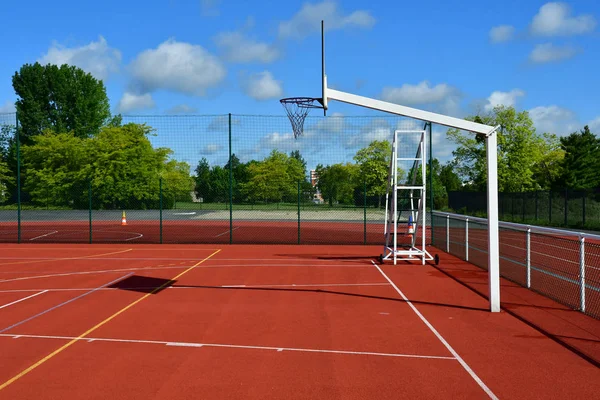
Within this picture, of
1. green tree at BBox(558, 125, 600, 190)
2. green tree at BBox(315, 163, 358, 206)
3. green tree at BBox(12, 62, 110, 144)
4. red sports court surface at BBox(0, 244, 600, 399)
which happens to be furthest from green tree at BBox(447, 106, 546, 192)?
green tree at BBox(12, 62, 110, 144)

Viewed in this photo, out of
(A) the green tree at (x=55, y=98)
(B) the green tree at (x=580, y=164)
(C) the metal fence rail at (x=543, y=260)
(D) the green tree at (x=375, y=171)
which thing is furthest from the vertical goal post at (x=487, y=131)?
(A) the green tree at (x=55, y=98)

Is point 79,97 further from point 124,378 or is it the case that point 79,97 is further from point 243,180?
point 124,378

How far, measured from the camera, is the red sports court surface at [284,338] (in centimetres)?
564

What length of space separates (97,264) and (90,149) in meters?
42.5

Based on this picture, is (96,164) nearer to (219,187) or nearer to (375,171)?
(219,187)

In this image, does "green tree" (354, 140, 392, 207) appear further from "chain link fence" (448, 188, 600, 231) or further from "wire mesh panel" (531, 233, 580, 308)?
Result: "wire mesh panel" (531, 233, 580, 308)

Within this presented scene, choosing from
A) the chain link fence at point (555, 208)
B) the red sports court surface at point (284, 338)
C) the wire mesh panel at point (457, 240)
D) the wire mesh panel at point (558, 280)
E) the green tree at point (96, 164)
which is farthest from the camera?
the green tree at point (96, 164)

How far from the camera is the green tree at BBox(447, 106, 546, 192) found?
153 ft

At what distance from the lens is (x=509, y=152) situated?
1874 inches

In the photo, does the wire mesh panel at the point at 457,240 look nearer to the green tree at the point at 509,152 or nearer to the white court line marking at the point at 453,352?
the white court line marking at the point at 453,352

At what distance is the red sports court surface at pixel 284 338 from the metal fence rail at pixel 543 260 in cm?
57

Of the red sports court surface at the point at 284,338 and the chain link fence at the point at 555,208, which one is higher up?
the chain link fence at the point at 555,208

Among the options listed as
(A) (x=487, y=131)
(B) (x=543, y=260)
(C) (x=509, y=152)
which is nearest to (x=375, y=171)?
(C) (x=509, y=152)

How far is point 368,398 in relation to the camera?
528cm
